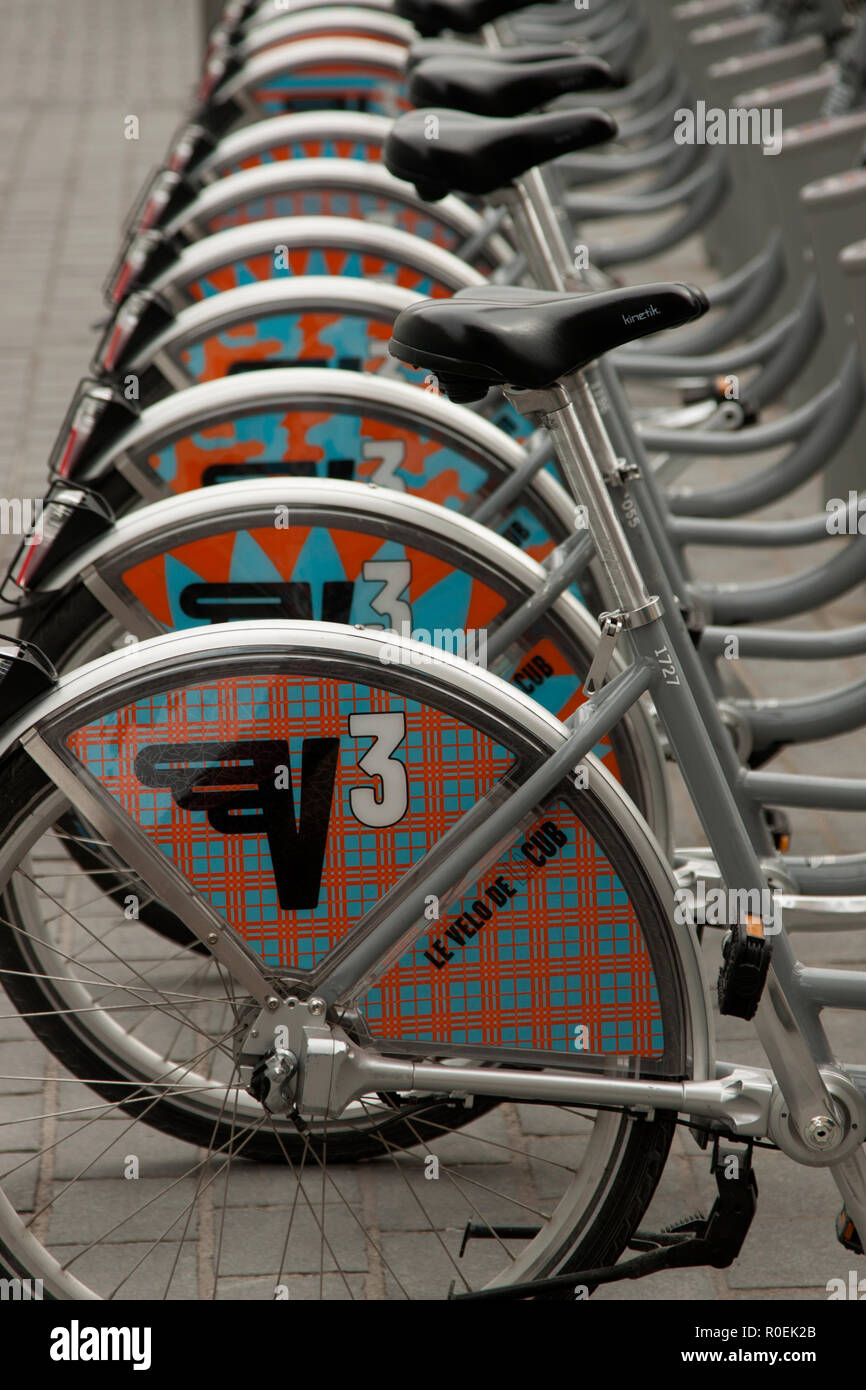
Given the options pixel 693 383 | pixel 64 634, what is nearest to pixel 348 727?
pixel 64 634

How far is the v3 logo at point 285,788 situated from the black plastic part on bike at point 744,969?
44 centimetres

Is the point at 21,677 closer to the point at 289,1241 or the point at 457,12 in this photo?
the point at 289,1241

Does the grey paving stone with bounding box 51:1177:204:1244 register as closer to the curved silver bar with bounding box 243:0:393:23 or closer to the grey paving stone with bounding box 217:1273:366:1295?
the grey paving stone with bounding box 217:1273:366:1295

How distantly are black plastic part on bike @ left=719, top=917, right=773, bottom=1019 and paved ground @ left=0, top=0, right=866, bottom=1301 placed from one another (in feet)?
1.73

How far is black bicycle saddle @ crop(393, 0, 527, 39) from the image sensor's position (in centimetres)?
372

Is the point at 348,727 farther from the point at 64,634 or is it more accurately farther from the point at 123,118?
the point at 123,118

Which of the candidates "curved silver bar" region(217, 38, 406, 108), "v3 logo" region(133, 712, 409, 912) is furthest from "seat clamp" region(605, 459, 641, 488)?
"curved silver bar" region(217, 38, 406, 108)

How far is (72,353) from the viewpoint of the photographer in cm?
672

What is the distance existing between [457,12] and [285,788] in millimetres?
2148

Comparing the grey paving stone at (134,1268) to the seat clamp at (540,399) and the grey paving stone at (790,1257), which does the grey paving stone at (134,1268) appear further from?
the seat clamp at (540,399)

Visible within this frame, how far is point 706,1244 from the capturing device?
221cm

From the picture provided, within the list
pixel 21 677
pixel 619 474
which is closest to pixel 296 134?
pixel 619 474

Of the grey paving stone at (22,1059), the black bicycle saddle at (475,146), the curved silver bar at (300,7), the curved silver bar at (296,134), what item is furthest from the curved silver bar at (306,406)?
the curved silver bar at (300,7)

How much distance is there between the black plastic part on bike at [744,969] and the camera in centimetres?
216
